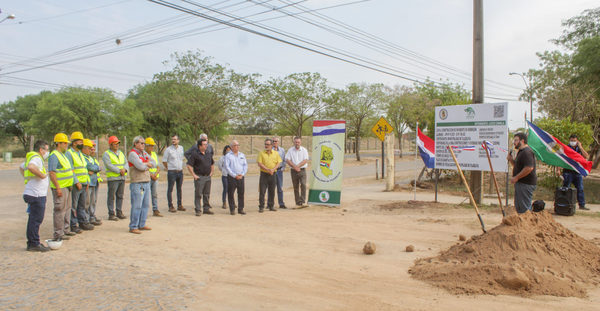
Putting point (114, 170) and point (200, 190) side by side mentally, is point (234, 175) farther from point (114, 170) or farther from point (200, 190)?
point (114, 170)

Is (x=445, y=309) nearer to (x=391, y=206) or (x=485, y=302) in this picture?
(x=485, y=302)

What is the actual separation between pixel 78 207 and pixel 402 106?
32865 millimetres

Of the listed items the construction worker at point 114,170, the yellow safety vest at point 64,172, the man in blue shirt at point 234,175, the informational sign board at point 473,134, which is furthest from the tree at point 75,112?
the informational sign board at point 473,134

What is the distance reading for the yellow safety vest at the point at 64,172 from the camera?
23.2 feet

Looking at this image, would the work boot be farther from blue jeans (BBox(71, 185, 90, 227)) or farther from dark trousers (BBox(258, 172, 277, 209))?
dark trousers (BBox(258, 172, 277, 209))

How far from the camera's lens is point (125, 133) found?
37.2m

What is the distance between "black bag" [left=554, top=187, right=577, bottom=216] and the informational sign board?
1.35 meters

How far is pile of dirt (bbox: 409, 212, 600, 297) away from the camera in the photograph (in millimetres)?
4762

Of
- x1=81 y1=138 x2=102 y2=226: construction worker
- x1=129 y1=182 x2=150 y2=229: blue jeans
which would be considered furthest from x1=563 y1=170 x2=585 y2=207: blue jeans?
x1=81 y1=138 x2=102 y2=226: construction worker

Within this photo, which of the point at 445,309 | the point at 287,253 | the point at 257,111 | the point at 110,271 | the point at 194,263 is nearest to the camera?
the point at 445,309

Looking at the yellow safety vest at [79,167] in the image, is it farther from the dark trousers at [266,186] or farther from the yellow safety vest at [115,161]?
the dark trousers at [266,186]

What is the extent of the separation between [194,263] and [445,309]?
3.49m

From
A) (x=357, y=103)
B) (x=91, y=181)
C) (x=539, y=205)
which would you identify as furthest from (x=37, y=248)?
(x=357, y=103)

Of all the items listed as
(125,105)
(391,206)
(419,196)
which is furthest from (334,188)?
(125,105)
